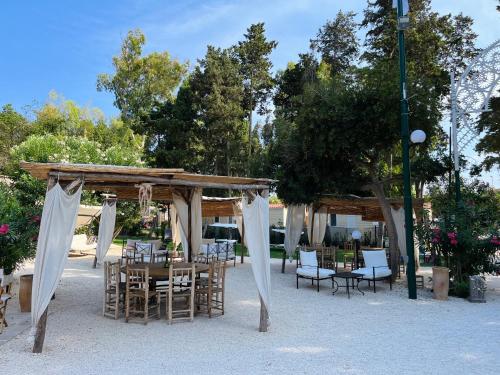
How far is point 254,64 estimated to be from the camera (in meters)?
30.3

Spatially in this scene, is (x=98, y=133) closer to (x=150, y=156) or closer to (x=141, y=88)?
(x=141, y=88)

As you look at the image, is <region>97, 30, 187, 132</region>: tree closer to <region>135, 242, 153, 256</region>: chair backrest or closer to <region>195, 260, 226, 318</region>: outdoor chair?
<region>135, 242, 153, 256</region>: chair backrest

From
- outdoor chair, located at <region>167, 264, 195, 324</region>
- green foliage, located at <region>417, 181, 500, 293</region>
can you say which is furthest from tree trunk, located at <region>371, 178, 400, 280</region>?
outdoor chair, located at <region>167, 264, 195, 324</region>

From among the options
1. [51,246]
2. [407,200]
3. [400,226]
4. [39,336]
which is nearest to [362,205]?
[400,226]

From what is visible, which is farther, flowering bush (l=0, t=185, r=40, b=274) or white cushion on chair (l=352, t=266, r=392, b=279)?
white cushion on chair (l=352, t=266, r=392, b=279)

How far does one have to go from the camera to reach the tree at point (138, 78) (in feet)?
122

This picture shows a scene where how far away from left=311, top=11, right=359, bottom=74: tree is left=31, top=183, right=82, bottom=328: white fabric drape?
73.2ft

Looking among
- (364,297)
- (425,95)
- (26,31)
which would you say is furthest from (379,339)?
(26,31)

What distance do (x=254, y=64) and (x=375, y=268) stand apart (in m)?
22.0

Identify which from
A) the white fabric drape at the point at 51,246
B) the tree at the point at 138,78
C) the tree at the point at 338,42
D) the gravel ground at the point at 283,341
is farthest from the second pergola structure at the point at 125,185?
the tree at the point at 138,78

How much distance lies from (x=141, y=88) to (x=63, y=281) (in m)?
28.1

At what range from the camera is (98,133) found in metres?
38.4

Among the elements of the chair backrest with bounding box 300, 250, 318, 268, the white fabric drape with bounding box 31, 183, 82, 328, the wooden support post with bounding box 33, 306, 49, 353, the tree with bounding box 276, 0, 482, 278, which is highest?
the tree with bounding box 276, 0, 482, 278

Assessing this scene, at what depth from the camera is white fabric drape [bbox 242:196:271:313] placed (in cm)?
741
